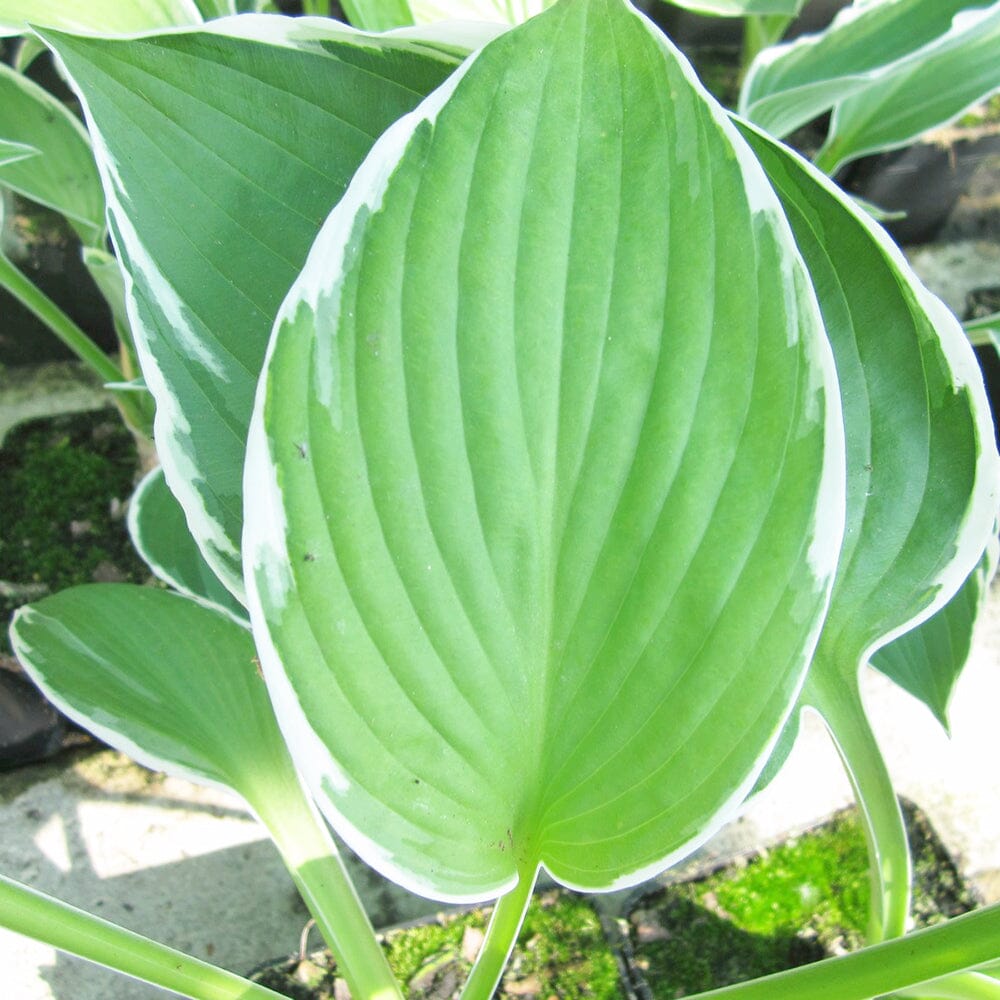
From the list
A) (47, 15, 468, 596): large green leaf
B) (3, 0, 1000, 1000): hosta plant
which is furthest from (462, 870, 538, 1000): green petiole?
(47, 15, 468, 596): large green leaf

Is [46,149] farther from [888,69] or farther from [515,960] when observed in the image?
[515,960]

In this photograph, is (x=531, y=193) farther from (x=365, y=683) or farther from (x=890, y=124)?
(x=890, y=124)

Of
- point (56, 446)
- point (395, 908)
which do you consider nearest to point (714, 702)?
point (395, 908)

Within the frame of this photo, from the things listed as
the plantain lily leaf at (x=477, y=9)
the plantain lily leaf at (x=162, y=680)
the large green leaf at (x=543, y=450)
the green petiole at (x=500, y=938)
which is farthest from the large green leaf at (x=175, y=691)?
the plantain lily leaf at (x=477, y=9)

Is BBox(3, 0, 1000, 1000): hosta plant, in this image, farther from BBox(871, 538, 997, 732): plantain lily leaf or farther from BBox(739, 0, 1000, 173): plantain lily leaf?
BBox(739, 0, 1000, 173): plantain lily leaf

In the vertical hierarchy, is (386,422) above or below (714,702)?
above

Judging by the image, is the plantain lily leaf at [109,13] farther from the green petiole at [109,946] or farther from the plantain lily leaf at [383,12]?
the green petiole at [109,946]
